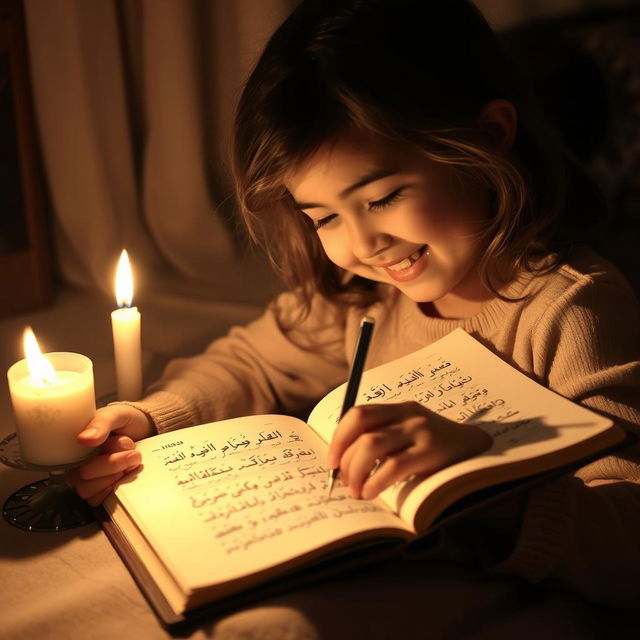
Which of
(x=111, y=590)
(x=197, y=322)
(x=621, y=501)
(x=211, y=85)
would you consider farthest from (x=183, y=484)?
(x=211, y=85)

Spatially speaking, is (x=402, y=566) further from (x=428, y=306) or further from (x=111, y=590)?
(x=428, y=306)

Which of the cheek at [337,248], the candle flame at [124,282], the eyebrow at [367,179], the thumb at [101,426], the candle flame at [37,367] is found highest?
the eyebrow at [367,179]

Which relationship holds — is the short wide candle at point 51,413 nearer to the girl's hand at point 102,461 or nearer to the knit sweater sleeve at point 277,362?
the girl's hand at point 102,461

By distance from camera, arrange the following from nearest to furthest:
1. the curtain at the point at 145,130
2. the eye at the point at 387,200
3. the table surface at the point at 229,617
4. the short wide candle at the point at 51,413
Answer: the table surface at the point at 229,617, the short wide candle at the point at 51,413, the eye at the point at 387,200, the curtain at the point at 145,130

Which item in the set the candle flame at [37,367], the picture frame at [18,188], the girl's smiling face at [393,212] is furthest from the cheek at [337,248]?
the picture frame at [18,188]

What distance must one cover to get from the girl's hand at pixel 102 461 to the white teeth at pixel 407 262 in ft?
1.23

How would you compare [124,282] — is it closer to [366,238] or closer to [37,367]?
[37,367]

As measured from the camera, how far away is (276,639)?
2.44ft

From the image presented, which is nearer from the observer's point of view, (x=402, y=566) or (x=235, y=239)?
(x=402, y=566)

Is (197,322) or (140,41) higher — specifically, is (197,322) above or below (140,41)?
below

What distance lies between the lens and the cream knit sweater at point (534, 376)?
32.8 inches

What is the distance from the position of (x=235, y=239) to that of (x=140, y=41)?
0.41 metres

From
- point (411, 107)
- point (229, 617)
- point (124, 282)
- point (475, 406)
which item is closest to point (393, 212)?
point (411, 107)

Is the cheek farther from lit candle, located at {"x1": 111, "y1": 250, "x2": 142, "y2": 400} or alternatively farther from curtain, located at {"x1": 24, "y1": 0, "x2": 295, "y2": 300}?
curtain, located at {"x1": 24, "y1": 0, "x2": 295, "y2": 300}
